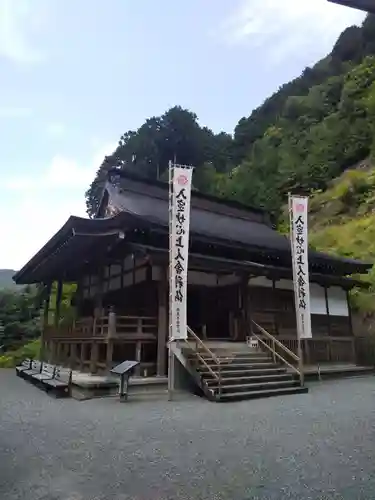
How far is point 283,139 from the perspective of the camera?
36.6 meters

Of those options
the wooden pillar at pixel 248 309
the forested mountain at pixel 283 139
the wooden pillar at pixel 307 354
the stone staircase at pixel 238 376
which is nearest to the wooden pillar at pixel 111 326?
the stone staircase at pixel 238 376

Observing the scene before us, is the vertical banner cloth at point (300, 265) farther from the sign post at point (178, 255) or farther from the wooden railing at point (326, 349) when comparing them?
the sign post at point (178, 255)

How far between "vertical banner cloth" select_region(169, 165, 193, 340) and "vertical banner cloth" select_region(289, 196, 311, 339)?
127 inches

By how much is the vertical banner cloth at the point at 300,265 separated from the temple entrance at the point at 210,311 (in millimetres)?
2938

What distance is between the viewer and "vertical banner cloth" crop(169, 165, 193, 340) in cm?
836

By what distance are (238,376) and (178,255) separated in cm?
302

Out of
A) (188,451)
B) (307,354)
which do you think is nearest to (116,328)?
(188,451)

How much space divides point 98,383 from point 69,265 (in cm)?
687

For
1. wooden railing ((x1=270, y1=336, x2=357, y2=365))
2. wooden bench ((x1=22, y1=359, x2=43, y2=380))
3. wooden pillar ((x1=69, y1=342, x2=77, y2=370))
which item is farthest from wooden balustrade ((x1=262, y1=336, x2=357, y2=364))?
wooden bench ((x1=22, y1=359, x2=43, y2=380))

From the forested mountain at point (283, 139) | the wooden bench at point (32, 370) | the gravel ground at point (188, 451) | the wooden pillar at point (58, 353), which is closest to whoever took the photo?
the gravel ground at point (188, 451)

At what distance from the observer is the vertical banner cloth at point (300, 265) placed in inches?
392

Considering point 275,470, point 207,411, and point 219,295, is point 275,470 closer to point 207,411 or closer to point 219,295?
point 207,411

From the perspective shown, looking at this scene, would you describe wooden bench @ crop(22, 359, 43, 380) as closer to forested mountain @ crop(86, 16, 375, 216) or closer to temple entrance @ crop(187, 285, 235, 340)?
temple entrance @ crop(187, 285, 235, 340)

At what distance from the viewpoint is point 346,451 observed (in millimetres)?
4230
